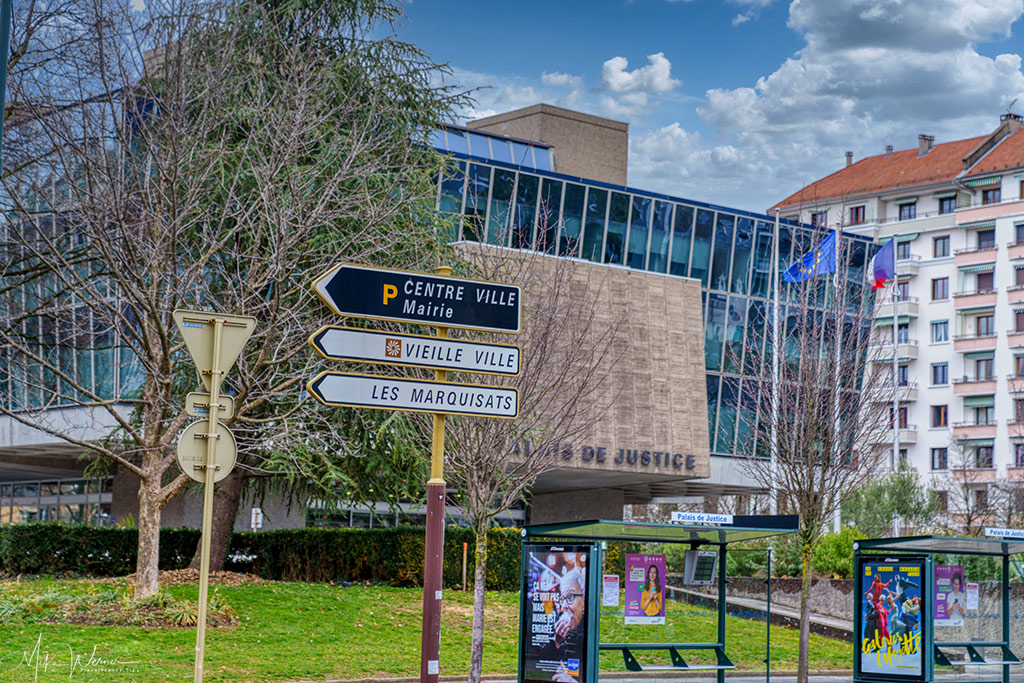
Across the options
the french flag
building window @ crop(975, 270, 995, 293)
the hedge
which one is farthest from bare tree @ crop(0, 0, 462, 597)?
building window @ crop(975, 270, 995, 293)

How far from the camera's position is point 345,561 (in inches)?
1131

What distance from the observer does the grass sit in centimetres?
1545

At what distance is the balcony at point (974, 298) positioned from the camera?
3059 inches

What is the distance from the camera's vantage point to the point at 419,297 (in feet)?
28.6

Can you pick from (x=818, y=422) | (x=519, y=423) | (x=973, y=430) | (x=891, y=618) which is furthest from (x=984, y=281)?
(x=519, y=423)

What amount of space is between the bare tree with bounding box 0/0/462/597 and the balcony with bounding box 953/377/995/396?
59694 millimetres

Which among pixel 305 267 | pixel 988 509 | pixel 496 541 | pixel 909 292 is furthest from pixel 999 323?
pixel 305 267

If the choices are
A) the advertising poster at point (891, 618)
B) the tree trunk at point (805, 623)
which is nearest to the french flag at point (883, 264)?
the tree trunk at point (805, 623)

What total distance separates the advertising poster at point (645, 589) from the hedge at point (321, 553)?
1360 centimetres

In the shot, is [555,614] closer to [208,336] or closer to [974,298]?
[208,336]

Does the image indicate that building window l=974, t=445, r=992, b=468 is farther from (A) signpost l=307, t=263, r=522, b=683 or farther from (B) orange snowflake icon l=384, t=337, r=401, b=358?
(B) orange snowflake icon l=384, t=337, r=401, b=358

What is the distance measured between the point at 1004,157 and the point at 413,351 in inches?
3103

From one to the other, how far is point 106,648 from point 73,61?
10.4 meters

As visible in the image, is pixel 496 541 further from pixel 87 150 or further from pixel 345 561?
pixel 87 150
